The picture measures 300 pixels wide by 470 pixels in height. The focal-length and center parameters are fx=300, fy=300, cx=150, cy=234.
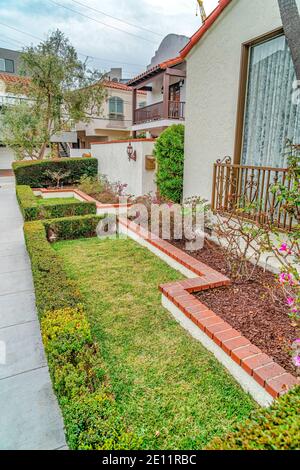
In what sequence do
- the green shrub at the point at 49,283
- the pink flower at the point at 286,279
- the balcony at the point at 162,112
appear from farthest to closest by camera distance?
the balcony at the point at 162,112 < the green shrub at the point at 49,283 < the pink flower at the point at 286,279

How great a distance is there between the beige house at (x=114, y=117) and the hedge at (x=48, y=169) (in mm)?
9071

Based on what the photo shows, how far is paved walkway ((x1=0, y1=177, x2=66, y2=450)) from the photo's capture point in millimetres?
2402

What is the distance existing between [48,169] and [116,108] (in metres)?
12.5

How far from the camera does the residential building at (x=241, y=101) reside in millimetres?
5160

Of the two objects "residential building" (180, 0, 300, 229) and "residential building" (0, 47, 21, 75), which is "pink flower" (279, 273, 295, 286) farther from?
"residential building" (0, 47, 21, 75)

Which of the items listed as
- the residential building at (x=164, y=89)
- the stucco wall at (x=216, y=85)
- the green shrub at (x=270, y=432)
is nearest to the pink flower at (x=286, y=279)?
the green shrub at (x=270, y=432)

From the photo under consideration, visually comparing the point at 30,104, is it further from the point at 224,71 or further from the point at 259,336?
the point at 259,336

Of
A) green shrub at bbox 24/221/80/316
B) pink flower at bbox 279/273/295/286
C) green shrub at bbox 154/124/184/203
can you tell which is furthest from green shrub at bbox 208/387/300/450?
green shrub at bbox 154/124/184/203

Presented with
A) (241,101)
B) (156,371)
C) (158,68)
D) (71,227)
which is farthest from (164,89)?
(156,371)

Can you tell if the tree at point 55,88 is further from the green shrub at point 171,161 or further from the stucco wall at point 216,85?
the stucco wall at point 216,85

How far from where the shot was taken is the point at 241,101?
5.94 m

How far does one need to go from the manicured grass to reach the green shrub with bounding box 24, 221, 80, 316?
48 centimetres

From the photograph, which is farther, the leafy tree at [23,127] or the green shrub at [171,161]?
the leafy tree at [23,127]
